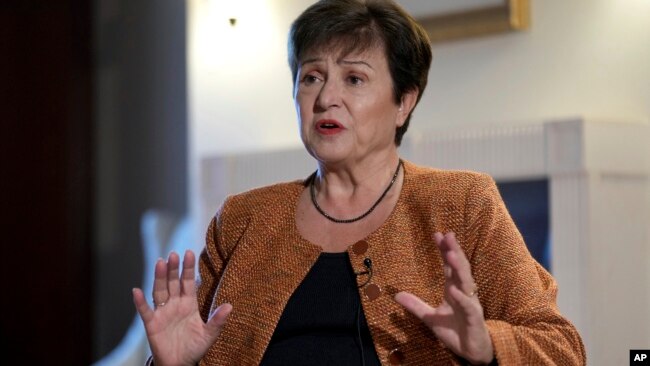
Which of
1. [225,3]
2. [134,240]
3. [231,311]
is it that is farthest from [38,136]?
[231,311]

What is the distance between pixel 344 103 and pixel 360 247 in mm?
274

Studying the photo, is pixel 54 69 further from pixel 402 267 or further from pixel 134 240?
pixel 402 267

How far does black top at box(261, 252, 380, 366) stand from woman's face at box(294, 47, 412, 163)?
21 centimetres

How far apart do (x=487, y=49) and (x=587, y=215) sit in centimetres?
74

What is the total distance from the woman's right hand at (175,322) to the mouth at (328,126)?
36 cm

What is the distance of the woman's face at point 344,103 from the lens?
1878 mm

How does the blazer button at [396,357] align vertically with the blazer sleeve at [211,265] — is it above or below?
below

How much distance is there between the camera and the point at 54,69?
14.9 feet

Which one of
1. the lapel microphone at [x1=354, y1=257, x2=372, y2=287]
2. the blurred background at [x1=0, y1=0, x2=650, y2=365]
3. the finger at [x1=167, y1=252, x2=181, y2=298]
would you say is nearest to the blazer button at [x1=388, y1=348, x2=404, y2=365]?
the lapel microphone at [x1=354, y1=257, x2=372, y2=287]

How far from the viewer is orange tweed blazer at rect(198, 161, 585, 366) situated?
5.40 ft

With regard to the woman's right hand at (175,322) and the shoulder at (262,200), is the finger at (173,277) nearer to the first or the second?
the woman's right hand at (175,322)

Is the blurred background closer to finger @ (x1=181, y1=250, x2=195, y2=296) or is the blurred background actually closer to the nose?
the nose

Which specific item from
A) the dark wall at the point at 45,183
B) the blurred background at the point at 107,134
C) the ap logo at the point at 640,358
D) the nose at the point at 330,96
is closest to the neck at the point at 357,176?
the nose at the point at 330,96

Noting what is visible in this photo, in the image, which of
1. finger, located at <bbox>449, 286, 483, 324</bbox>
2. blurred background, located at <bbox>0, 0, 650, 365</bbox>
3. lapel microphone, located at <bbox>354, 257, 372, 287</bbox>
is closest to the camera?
finger, located at <bbox>449, 286, 483, 324</bbox>
